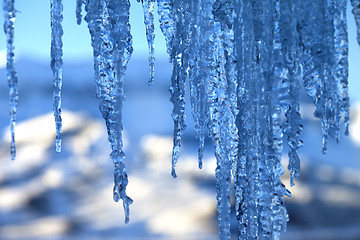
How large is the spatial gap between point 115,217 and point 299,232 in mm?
2215

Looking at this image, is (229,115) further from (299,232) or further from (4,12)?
(299,232)

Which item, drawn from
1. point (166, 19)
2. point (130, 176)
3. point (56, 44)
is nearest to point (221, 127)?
point (166, 19)

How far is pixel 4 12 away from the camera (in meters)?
0.65

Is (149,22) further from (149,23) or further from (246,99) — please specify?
(246,99)

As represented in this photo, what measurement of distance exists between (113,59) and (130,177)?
461 centimetres

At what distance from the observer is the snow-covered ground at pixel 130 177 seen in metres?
5.05

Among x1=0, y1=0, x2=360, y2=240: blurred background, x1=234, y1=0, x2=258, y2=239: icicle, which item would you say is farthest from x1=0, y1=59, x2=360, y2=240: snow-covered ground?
x1=234, y1=0, x2=258, y2=239: icicle

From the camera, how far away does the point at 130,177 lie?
17.2ft

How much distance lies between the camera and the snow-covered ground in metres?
5.05

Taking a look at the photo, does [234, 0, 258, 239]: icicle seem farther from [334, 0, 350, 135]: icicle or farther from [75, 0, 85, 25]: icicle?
[75, 0, 85, 25]: icicle

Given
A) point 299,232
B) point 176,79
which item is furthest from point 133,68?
point 176,79

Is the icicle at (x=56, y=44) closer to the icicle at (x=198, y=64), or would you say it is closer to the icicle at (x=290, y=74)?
the icicle at (x=198, y=64)

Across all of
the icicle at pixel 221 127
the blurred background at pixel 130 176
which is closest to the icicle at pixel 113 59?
the icicle at pixel 221 127

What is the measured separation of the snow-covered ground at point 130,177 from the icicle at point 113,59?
13.7 ft
